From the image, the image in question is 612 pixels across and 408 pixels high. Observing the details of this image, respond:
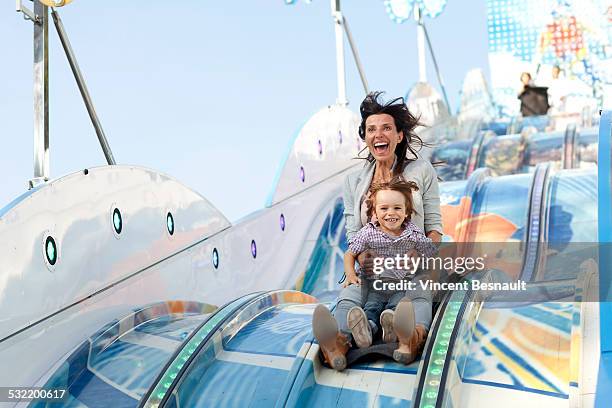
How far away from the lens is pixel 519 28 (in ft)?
50.9

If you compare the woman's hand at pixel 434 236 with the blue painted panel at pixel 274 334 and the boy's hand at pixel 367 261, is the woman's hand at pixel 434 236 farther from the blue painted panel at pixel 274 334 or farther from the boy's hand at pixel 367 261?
the blue painted panel at pixel 274 334

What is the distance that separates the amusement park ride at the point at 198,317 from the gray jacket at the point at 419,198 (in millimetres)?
288

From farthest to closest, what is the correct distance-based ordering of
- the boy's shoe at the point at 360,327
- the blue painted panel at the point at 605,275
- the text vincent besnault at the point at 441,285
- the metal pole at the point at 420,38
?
the metal pole at the point at 420,38, the text vincent besnault at the point at 441,285, the boy's shoe at the point at 360,327, the blue painted panel at the point at 605,275

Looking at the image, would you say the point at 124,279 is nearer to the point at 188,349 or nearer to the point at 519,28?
the point at 188,349

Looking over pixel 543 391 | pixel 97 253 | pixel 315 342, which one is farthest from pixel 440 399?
pixel 97 253

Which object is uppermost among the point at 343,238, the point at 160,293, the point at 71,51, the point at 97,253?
the point at 71,51

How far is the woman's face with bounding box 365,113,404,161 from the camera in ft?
10.5

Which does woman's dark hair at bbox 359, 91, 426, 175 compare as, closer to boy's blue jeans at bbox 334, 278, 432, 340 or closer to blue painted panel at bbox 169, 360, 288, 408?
boy's blue jeans at bbox 334, 278, 432, 340

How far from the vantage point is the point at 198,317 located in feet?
12.3

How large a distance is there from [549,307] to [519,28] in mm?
13337

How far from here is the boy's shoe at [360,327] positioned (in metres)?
2.78

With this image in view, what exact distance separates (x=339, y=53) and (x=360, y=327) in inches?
200

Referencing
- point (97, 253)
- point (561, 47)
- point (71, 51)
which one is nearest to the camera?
point (97, 253)

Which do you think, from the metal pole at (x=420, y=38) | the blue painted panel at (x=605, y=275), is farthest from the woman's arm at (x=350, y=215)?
the metal pole at (x=420, y=38)
